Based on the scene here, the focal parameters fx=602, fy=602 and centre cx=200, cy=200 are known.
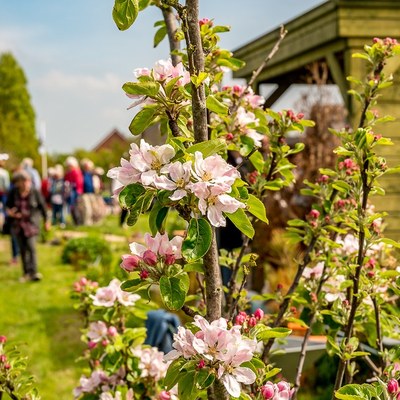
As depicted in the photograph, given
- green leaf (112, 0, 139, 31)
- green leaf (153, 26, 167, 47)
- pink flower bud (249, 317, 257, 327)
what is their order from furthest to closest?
1. green leaf (153, 26, 167, 47)
2. pink flower bud (249, 317, 257, 327)
3. green leaf (112, 0, 139, 31)

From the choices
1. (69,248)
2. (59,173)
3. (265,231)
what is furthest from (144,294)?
(59,173)

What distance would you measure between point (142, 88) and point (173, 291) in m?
0.44

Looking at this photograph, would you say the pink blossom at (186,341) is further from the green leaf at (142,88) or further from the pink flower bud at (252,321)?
the green leaf at (142,88)

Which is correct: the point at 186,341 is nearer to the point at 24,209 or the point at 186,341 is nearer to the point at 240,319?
the point at 240,319

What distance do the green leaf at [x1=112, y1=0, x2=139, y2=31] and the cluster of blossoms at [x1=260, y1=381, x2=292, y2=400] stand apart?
830 mm

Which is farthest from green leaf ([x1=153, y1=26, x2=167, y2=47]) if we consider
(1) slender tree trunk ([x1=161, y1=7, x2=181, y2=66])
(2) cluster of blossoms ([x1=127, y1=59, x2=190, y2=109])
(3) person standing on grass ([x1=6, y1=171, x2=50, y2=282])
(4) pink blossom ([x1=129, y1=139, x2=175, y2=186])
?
(3) person standing on grass ([x1=6, y1=171, x2=50, y2=282])

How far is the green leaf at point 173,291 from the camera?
1.22 metres

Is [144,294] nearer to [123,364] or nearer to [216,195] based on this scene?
[216,195]

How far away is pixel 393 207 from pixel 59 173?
10.6 m

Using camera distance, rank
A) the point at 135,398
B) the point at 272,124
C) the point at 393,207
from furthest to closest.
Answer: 1. the point at 393,207
2. the point at 135,398
3. the point at 272,124

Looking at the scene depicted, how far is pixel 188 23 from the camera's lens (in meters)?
1.28

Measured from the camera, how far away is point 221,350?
3.89 feet

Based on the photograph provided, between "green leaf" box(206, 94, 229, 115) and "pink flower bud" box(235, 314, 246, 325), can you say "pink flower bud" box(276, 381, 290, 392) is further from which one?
"green leaf" box(206, 94, 229, 115)

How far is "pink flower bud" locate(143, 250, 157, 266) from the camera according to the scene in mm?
1289
